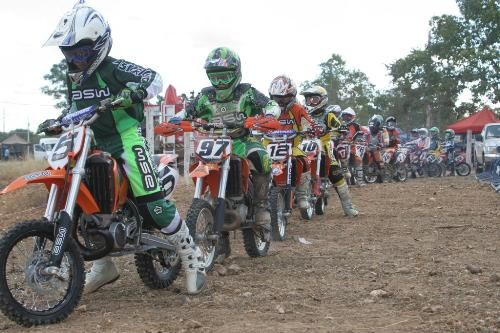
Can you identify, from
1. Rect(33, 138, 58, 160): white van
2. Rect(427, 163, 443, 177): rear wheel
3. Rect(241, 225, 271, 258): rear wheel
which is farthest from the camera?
Rect(427, 163, 443, 177): rear wheel

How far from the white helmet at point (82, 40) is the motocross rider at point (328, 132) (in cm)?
612

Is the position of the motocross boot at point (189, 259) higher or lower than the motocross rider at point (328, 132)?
lower

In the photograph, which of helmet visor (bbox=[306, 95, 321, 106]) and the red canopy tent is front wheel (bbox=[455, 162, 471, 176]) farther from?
helmet visor (bbox=[306, 95, 321, 106])

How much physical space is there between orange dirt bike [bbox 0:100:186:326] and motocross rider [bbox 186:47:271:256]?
209cm

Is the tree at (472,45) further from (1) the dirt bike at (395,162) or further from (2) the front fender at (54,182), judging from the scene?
(2) the front fender at (54,182)

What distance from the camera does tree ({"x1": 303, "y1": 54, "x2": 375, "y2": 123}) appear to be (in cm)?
6681

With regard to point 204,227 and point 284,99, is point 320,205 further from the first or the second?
point 204,227

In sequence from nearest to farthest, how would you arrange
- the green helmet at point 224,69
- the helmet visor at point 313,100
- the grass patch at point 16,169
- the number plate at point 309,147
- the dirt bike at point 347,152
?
the green helmet at point 224,69, the number plate at point 309,147, the helmet visor at point 313,100, the dirt bike at point 347,152, the grass patch at point 16,169

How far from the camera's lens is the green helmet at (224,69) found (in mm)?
6566

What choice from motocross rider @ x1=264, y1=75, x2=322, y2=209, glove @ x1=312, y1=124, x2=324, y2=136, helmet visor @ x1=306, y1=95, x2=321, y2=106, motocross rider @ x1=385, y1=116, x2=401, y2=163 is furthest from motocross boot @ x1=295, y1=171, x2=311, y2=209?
motocross rider @ x1=385, y1=116, x2=401, y2=163

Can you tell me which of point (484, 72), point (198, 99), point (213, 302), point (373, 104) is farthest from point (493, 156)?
point (373, 104)

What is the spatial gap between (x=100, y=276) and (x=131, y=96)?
154 cm

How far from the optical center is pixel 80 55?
15.4ft

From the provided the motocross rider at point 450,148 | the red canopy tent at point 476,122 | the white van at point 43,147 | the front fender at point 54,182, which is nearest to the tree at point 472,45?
the red canopy tent at point 476,122
